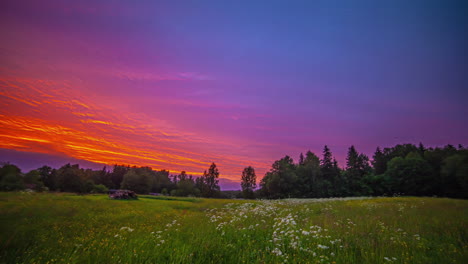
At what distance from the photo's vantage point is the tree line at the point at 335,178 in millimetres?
53656

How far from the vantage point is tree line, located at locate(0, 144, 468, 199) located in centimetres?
5366

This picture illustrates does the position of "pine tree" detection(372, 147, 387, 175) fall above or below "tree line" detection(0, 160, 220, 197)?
above

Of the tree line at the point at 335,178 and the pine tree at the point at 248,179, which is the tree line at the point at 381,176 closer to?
the tree line at the point at 335,178

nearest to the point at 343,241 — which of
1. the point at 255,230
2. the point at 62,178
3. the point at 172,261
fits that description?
the point at 255,230

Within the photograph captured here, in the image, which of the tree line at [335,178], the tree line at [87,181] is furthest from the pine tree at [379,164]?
the tree line at [87,181]

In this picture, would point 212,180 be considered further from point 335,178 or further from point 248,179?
point 335,178

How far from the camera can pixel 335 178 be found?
2872 inches

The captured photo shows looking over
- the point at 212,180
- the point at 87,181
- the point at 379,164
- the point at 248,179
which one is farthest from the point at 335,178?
the point at 87,181

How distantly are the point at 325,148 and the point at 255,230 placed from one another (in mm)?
82297

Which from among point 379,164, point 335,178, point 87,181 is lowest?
point 87,181

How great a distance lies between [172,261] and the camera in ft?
18.2

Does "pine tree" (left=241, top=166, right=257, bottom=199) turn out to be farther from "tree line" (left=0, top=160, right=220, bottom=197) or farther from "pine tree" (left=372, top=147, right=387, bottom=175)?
"pine tree" (left=372, top=147, right=387, bottom=175)

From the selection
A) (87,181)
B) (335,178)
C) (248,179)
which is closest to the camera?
(87,181)

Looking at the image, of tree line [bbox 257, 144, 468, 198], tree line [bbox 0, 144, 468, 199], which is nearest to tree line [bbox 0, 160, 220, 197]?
tree line [bbox 0, 144, 468, 199]
